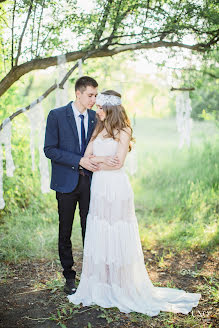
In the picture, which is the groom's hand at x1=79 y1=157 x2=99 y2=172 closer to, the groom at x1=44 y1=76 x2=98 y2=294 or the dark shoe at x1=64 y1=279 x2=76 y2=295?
the groom at x1=44 y1=76 x2=98 y2=294

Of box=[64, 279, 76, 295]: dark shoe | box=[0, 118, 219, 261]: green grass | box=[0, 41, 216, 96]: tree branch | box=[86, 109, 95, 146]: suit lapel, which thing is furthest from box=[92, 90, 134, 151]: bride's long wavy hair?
box=[0, 118, 219, 261]: green grass

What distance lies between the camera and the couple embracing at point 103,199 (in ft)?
10.1

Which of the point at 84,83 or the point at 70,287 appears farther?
the point at 70,287

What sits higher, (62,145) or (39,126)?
(39,126)


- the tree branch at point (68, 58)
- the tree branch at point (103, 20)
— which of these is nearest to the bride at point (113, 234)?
the tree branch at point (103, 20)

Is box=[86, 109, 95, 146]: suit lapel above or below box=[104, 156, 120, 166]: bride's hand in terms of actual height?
above

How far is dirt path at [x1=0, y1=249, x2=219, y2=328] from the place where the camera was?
293cm

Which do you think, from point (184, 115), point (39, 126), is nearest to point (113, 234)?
point (39, 126)

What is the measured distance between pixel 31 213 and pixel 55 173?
2.83 metres

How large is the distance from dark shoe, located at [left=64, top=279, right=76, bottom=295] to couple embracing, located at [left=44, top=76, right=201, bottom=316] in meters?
0.10

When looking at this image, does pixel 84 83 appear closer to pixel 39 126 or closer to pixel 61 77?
pixel 61 77

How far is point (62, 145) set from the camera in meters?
3.29

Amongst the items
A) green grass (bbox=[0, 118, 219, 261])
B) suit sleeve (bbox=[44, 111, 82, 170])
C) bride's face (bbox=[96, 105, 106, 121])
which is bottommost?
green grass (bbox=[0, 118, 219, 261])

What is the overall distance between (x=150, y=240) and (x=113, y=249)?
2117 millimetres
